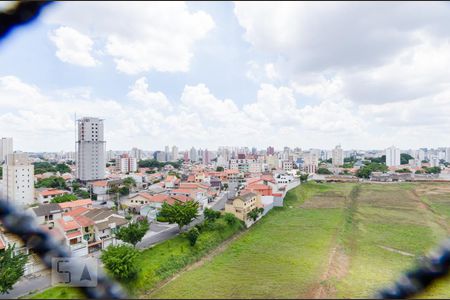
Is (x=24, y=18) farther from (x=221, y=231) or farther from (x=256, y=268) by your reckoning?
(x=221, y=231)

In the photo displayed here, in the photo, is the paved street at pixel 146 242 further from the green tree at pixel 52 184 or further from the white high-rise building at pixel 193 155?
the white high-rise building at pixel 193 155

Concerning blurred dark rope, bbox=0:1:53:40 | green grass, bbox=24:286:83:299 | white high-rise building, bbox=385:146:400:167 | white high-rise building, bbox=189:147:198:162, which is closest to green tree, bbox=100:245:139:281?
green grass, bbox=24:286:83:299

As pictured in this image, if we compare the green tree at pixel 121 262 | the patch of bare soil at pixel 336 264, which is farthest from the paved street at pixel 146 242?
the patch of bare soil at pixel 336 264

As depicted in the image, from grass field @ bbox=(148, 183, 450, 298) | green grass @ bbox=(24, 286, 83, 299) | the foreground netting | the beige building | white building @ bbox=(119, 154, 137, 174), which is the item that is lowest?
grass field @ bbox=(148, 183, 450, 298)

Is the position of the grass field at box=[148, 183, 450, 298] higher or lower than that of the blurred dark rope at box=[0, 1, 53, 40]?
lower

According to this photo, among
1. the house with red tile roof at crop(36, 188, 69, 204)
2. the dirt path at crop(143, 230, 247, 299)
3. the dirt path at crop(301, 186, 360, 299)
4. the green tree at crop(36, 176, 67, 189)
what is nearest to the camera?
the dirt path at crop(301, 186, 360, 299)

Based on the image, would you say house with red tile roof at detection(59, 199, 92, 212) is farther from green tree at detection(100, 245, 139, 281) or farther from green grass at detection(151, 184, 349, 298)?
green grass at detection(151, 184, 349, 298)
